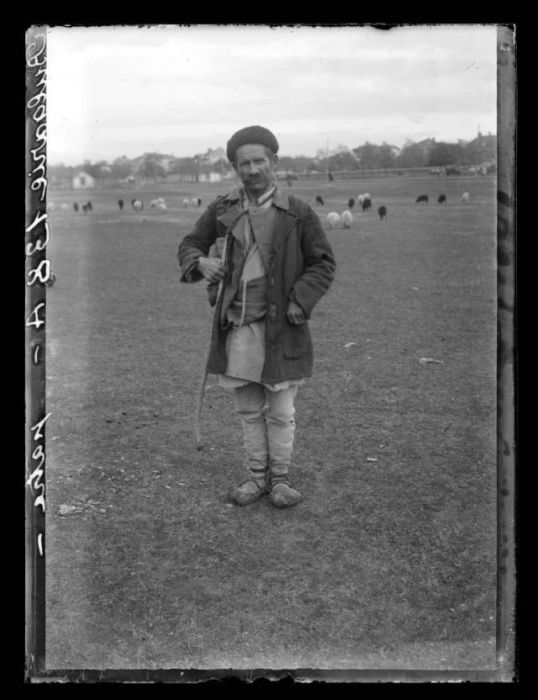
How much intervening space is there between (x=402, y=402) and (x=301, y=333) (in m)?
1.52

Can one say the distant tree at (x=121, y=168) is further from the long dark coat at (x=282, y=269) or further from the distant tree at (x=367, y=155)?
the distant tree at (x=367, y=155)

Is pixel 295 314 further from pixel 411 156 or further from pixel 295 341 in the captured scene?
pixel 411 156

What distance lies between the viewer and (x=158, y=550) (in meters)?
3.99

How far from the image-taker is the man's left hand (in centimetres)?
412

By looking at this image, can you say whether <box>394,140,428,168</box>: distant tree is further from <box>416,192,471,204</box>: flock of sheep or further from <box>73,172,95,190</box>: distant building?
<box>73,172,95,190</box>: distant building

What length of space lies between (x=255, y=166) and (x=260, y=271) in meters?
0.51

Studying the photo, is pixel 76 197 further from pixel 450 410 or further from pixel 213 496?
pixel 450 410

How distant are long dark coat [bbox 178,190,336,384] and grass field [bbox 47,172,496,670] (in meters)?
0.27

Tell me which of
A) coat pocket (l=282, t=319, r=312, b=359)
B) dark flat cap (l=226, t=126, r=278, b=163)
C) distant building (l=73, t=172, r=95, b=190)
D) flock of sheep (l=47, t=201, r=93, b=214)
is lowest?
coat pocket (l=282, t=319, r=312, b=359)

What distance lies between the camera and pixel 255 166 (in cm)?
399

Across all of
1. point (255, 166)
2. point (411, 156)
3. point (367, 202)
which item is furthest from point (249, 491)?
point (367, 202)

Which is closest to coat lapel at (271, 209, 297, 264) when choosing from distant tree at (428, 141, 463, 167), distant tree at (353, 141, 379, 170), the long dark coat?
the long dark coat

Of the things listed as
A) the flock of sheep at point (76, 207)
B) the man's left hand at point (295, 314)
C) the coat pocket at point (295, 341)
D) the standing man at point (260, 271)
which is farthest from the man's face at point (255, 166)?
the flock of sheep at point (76, 207)

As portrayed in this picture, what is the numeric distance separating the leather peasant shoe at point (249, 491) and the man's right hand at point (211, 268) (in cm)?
114
